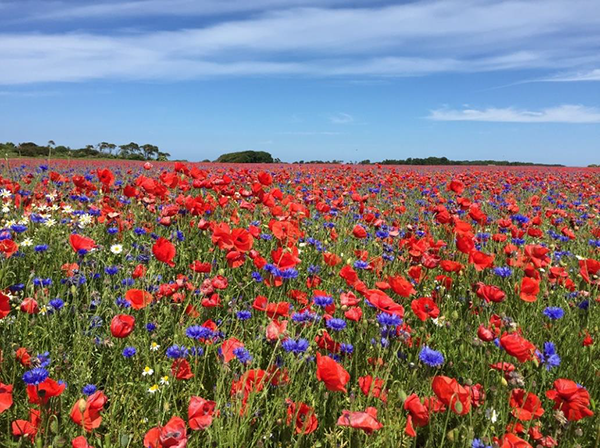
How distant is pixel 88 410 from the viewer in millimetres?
1467

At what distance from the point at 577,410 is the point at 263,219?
3750mm

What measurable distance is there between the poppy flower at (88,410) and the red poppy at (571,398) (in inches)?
57.7

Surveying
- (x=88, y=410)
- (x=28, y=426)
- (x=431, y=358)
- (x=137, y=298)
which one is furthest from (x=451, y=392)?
(x=28, y=426)

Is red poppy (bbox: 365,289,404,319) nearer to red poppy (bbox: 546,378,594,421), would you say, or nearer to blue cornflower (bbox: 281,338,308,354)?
blue cornflower (bbox: 281,338,308,354)

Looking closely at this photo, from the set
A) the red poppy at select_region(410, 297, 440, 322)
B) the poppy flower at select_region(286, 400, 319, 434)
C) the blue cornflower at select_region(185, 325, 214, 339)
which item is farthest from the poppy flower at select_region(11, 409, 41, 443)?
the red poppy at select_region(410, 297, 440, 322)

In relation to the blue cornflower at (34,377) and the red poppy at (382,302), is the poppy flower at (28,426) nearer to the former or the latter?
the blue cornflower at (34,377)

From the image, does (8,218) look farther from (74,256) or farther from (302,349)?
(302,349)

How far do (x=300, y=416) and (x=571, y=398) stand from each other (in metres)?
0.92

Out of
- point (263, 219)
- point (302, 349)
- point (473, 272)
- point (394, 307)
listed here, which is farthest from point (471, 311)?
point (263, 219)

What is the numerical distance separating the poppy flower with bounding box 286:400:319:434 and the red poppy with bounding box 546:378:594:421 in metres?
0.81

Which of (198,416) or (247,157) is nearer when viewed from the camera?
(198,416)

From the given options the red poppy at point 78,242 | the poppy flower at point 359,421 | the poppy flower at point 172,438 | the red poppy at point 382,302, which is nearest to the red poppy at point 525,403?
the red poppy at point 382,302

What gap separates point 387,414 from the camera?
1749 millimetres

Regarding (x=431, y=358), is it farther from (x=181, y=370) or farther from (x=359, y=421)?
(x=181, y=370)
